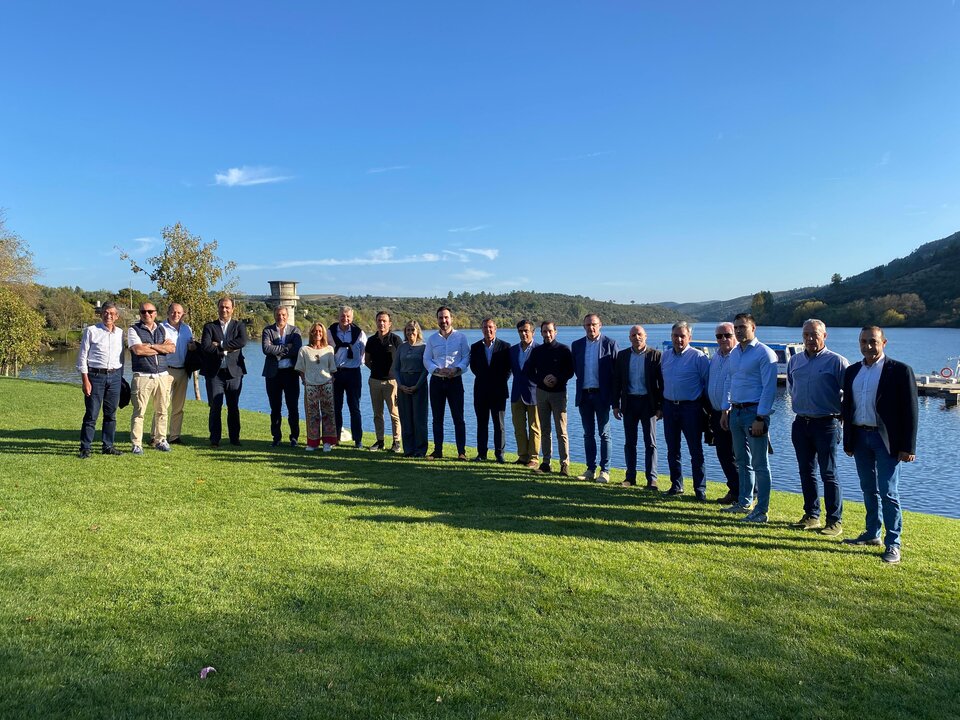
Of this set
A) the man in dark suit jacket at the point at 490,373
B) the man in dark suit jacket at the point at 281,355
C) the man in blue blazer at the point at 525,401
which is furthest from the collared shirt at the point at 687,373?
the man in dark suit jacket at the point at 281,355

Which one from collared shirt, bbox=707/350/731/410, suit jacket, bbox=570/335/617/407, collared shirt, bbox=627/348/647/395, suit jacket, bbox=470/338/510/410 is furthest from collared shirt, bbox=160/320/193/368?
collared shirt, bbox=707/350/731/410

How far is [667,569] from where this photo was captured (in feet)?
16.3

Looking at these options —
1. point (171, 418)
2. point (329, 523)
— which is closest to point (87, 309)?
point (171, 418)

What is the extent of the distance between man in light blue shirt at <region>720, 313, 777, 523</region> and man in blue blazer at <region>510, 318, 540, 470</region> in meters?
2.93

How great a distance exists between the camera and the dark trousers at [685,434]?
7.75 metres

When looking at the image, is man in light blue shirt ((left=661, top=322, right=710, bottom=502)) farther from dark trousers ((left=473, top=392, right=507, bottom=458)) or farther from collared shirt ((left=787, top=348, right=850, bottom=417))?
dark trousers ((left=473, top=392, right=507, bottom=458))

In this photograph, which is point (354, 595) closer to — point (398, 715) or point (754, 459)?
point (398, 715)

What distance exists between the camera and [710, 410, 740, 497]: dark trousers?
298 inches

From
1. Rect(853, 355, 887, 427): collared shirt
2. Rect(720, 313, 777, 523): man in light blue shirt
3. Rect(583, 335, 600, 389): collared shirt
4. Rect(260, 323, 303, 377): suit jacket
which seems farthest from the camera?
Rect(260, 323, 303, 377): suit jacket

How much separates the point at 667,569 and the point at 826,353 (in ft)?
9.76

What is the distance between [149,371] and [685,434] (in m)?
7.55

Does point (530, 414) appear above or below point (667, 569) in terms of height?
above

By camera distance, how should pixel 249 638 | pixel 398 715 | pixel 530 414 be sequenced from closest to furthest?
pixel 398 715 → pixel 249 638 → pixel 530 414

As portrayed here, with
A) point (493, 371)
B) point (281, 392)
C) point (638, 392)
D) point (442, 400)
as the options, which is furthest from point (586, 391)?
point (281, 392)
